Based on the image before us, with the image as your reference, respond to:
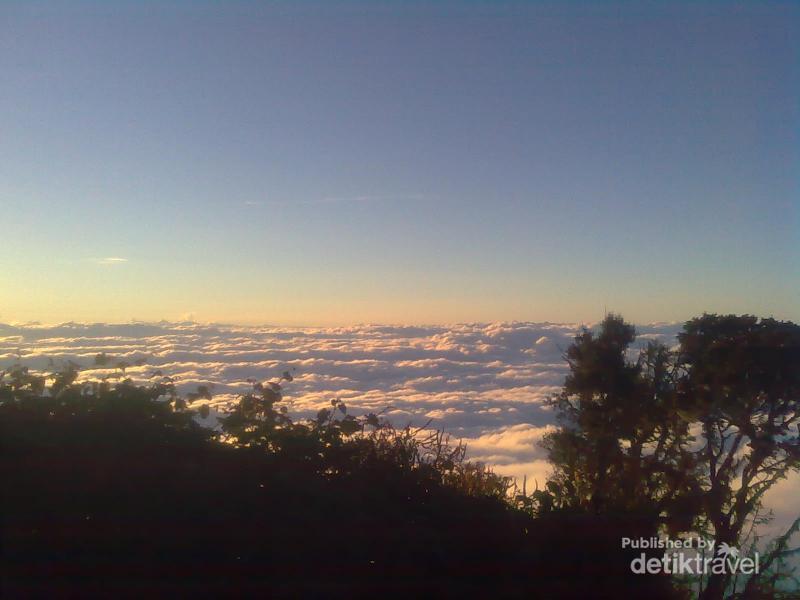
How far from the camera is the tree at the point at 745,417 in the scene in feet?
41.9

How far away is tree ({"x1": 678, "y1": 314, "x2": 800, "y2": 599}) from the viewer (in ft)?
41.9

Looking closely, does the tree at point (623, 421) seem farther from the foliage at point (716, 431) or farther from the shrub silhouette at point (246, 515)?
the shrub silhouette at point (246, 515)

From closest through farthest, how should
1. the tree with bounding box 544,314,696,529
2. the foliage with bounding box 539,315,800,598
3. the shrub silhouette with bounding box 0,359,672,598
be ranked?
1. the shrub silhouette with bounding box 0,359,672,598
2. the tree with bounding box 544,314,696,529
3. the foliage with bounding box 539,315,800,598

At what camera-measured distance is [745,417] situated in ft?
43.1

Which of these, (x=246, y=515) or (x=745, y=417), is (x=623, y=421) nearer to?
(x=745, y=417)

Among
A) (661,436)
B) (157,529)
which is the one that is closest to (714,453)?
(661,436)

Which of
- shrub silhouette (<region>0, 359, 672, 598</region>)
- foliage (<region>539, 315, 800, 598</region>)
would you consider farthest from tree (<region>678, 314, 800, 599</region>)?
shrub silhouette (<region>0, 359, 672, 598</region>)

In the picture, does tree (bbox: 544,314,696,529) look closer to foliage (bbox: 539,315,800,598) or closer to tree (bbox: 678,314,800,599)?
foliage (bbox: 539,315,800,598)

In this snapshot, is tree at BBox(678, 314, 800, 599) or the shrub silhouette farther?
tree at BBox(678, 314, 800, 599)

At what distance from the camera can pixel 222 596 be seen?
12.7 ft

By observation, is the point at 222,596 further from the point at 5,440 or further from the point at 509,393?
the point at 509,393

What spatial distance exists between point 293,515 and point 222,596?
0.78 metres

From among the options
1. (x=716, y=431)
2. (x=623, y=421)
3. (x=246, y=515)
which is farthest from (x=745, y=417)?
(x=246, y=515)

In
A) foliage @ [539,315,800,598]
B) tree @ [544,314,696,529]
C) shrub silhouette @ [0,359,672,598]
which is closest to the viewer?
shrub silhouette @ [0,359,672,598]
